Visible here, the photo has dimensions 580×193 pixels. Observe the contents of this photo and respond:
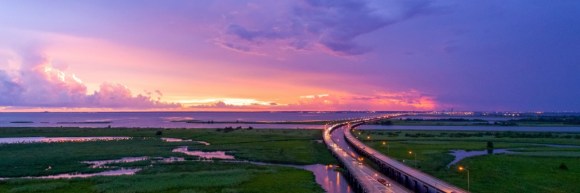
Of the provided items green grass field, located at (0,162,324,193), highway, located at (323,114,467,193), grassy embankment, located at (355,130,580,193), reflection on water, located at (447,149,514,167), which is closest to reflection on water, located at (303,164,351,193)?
highway, located at (323,114,467,193)

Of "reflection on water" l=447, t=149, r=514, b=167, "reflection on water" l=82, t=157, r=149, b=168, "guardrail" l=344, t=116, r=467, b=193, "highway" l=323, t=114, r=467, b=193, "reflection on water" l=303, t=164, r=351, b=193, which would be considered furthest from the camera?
"reflection on water" l=447, t=149, r=514, b=167

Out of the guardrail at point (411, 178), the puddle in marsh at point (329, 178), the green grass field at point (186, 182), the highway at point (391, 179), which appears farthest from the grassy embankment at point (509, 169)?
the green grass field at point (186, 182)

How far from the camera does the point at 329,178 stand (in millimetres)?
55406

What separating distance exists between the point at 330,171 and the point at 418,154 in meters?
22.9

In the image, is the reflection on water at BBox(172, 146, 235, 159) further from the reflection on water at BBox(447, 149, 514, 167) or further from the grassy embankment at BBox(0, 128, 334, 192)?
the reflection on water at BBox(447, 149, 514, 167)

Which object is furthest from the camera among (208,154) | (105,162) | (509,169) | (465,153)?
(465,153)

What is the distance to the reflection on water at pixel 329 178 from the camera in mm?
48497

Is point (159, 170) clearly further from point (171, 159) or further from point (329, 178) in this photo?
point (329, 178)

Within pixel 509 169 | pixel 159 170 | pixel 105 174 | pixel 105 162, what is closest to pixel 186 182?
pixel 159 170

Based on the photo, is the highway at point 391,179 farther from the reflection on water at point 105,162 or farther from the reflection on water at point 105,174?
the reflection on water at point 105,162

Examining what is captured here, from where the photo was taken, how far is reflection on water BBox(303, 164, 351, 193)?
48.5 m

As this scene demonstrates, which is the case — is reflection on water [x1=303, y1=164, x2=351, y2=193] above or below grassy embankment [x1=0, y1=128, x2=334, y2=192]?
below

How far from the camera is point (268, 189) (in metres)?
46.1

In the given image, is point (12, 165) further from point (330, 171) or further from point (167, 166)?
point (330, 171)
